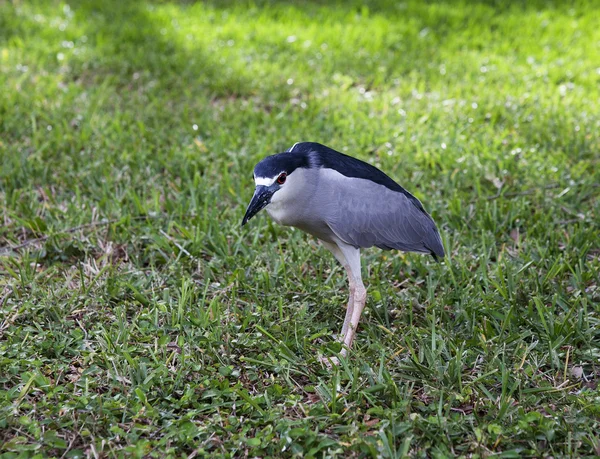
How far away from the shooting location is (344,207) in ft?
10.3

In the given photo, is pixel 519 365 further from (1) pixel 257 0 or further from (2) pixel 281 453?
(1) pixel 257 0

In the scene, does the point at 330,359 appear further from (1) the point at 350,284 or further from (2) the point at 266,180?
(2) the point at 266,180

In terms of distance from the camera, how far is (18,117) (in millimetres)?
5641

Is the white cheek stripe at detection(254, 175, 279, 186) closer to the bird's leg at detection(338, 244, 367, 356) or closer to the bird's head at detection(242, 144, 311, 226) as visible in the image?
the bird's head at detection(242, 144, 311, 226)

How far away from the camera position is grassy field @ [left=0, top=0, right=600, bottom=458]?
2.72 m

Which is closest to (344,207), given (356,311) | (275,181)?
(275,181)

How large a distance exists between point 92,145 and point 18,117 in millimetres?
846

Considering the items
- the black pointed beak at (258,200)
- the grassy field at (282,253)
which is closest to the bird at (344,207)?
the black pointed beak at (258,200)

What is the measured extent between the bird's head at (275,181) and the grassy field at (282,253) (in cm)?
68

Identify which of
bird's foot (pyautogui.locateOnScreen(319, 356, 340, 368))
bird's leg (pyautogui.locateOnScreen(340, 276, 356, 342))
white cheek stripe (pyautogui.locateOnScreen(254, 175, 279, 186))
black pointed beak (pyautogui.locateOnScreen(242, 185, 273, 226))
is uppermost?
white cheek stripe (pyautogui.locateOnScreen(254, 175, 279, 186))

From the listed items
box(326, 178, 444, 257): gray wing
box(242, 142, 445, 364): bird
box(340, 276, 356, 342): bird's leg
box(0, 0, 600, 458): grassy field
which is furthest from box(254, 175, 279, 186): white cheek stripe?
box(0, 0, 600, 458): grassy field

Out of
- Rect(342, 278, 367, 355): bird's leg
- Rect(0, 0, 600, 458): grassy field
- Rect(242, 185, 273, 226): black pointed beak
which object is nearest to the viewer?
Rect(0, 0, 600, 458): grassy field

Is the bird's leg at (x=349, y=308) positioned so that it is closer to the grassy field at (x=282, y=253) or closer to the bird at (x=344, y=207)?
the bird at (x=344, y=207)

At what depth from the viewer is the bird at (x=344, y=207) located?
297 centimetres
